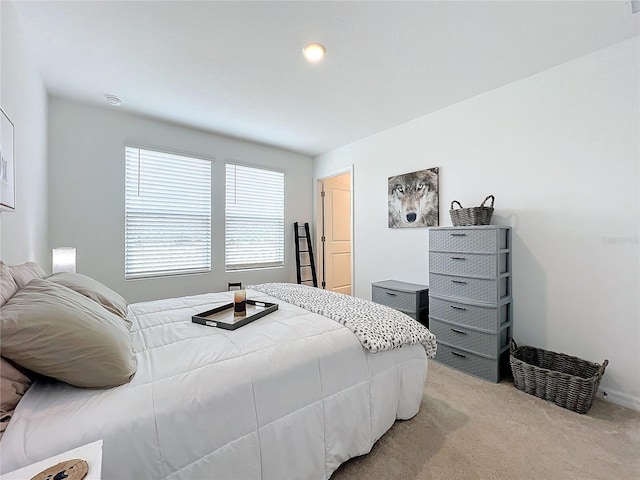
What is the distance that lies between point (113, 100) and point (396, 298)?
3.62 metres

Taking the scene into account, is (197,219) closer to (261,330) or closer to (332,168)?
(332,168)

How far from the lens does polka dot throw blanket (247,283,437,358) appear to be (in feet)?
5.25

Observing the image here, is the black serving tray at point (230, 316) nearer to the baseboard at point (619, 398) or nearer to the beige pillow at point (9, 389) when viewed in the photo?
the beige pillow at point (9, 389)

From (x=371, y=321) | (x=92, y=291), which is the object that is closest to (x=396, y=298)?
(x=371, y=321)

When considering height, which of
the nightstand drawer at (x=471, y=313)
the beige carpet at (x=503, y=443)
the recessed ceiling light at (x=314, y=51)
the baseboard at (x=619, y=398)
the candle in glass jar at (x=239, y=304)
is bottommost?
the beige carpet at (x=503, y=443)

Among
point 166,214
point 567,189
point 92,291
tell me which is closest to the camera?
point 92,291

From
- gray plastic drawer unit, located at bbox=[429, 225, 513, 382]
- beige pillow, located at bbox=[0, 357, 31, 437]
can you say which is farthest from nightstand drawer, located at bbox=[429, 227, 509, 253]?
beige pillow, located at bbox=[0, 357, 31, 437]

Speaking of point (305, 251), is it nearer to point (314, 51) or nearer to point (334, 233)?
point (334, 233)

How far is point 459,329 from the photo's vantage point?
2.63 m

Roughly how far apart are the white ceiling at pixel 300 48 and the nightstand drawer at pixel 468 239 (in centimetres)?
135

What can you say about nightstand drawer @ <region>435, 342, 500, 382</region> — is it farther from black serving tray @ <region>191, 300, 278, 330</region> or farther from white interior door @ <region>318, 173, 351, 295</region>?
white interior door @ <region>318, 173, 351, 295</region>

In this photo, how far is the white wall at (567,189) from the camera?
2.07 m

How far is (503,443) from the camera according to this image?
1677mm

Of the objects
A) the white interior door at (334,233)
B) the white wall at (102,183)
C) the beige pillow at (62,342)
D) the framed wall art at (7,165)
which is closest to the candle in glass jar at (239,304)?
the beige pillow at (62,342)
